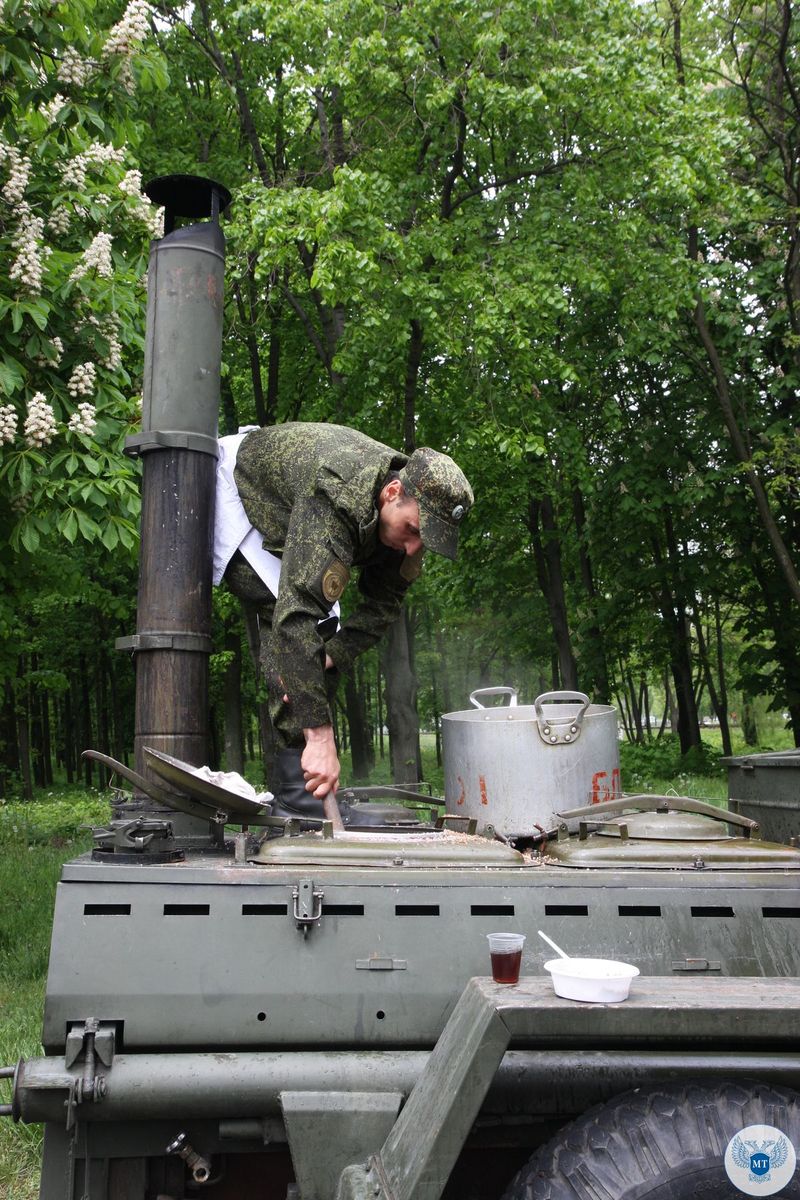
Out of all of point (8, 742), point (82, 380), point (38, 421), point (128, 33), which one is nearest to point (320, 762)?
point (38, 421)

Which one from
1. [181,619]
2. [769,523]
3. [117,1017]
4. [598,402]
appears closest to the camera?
[117,1017]

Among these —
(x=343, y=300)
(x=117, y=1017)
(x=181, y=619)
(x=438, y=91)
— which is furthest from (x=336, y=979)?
(x=438, y=91)

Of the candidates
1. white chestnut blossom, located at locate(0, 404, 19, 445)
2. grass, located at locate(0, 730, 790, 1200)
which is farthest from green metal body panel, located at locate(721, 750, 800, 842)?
white chestnut blossom, located at locate(0, 404, 19, 445)

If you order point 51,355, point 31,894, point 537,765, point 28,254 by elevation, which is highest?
point 28,254

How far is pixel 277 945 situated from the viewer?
2.65 metres

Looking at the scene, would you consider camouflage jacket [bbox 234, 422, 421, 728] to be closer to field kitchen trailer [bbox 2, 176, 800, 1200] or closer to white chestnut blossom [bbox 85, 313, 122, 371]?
field kitchen trailer [bbox 2, 176, 800, 1200]

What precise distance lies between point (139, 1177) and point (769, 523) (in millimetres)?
12197

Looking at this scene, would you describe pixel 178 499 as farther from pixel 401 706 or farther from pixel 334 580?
pixel 401 706

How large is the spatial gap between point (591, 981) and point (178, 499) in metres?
2.20

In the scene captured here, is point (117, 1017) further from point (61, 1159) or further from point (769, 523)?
point (769, 523)

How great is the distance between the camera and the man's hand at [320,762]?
349cm

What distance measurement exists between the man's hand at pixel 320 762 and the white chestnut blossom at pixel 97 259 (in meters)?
3.03

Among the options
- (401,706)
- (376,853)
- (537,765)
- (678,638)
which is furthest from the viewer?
(678,638)

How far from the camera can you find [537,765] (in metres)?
4.48
